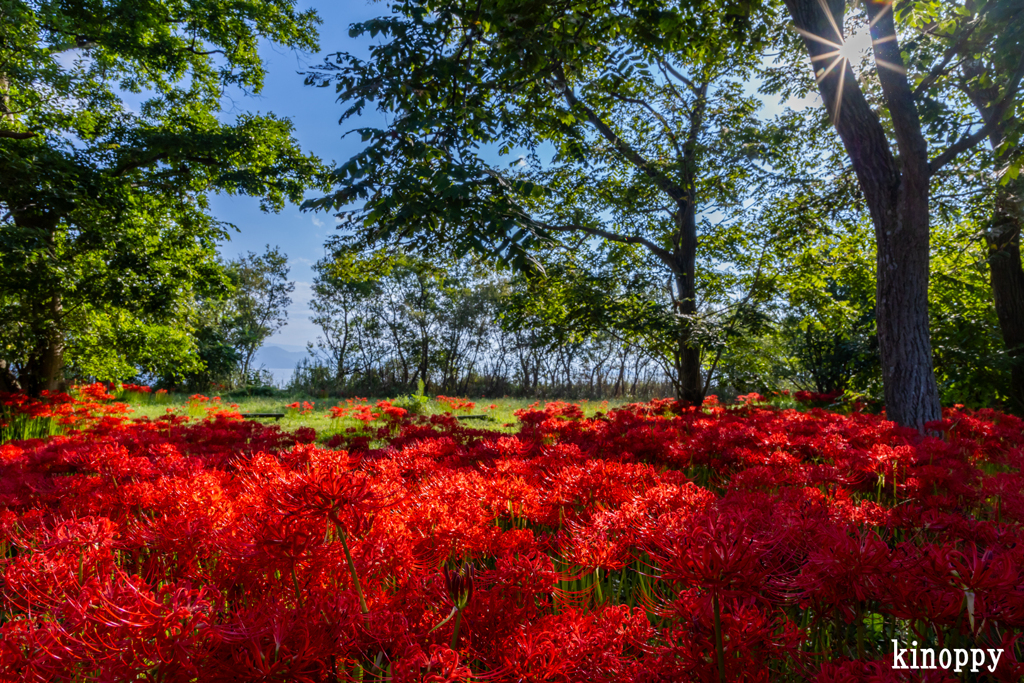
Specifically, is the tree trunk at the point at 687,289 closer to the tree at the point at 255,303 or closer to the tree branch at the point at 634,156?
the tree branch at the point at 634,156

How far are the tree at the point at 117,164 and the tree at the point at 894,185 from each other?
25.8 ft

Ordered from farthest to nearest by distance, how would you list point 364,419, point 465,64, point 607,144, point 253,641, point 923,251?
point 607,144 < point 364,419 < point 465,64 < point 923,251 < point 253,641

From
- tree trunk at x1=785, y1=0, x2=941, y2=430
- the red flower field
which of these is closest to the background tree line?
tree trunk at x1=785, y1=0, x2=941, y2=430

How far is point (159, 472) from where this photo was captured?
87.4 inches

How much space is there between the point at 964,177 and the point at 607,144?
5284 millimetres

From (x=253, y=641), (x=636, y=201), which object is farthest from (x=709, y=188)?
(x=253, y=641)

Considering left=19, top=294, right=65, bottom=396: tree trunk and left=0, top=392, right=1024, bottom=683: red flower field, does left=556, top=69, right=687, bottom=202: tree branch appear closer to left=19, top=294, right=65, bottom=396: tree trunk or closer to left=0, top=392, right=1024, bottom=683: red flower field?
left=0, top=392, right=1024, bottom=683: red flower field

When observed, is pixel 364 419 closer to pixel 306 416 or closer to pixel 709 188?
A: pixel 306 416

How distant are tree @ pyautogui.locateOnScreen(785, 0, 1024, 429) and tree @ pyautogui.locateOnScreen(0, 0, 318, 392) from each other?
7.86 meters

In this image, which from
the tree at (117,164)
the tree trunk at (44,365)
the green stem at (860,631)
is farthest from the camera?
the tree trunk at (44,365)

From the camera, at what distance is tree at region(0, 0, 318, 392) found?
221 inches

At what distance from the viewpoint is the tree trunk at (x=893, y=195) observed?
13.5 feet

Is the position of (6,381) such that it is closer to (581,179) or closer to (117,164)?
(117,164)

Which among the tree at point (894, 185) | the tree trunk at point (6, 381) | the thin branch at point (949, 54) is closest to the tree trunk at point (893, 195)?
the tree at point (894, 185)
